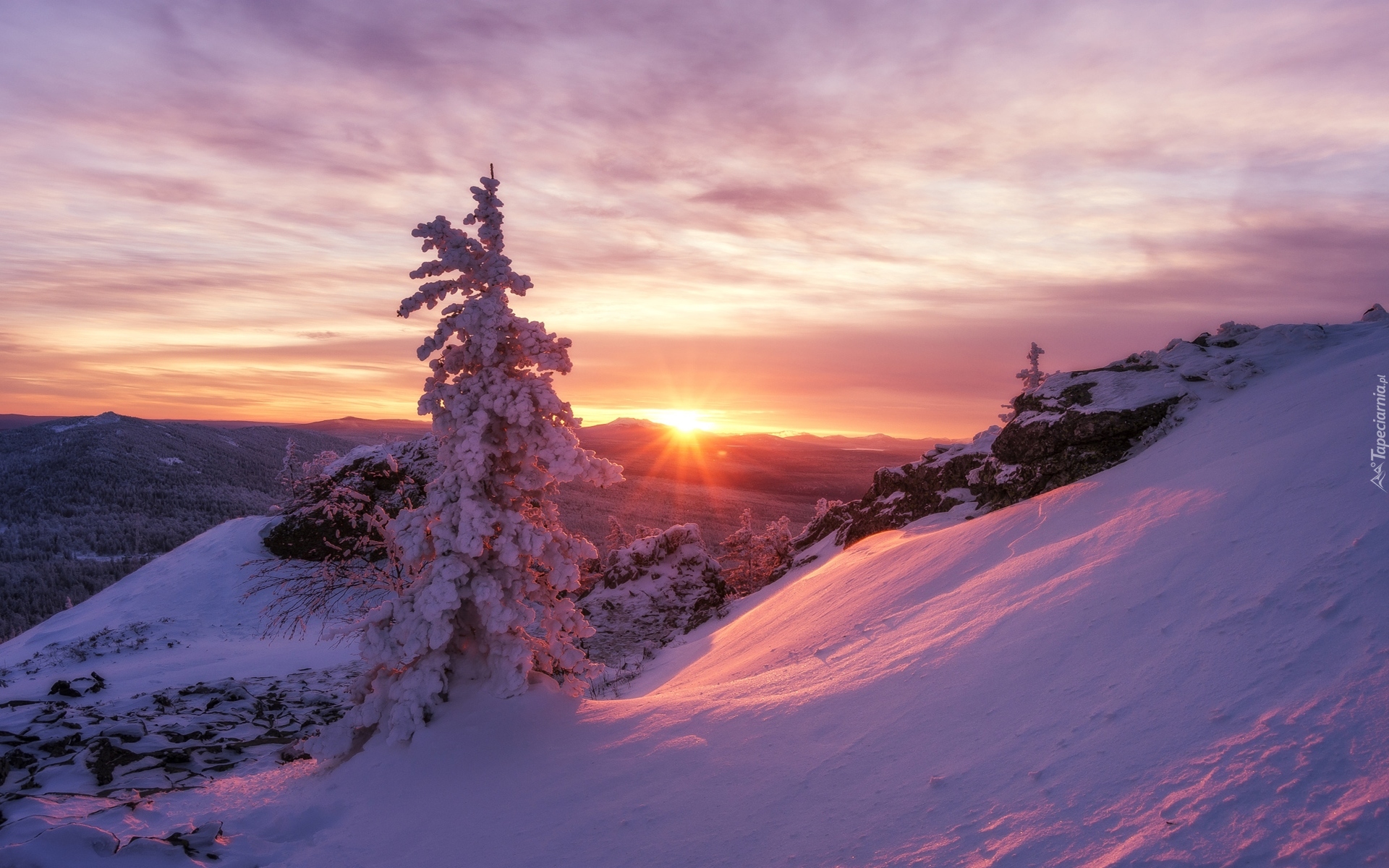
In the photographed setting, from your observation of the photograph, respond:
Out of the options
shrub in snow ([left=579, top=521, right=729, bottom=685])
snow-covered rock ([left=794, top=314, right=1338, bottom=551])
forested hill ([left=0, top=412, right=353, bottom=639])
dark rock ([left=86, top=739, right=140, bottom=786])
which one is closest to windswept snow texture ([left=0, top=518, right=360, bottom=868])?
dark rock ([left=86, top=739, right=140, bottom=786])

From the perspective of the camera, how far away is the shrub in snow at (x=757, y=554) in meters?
25.0

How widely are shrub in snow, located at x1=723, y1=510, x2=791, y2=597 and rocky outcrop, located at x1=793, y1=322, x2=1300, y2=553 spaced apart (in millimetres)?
7584

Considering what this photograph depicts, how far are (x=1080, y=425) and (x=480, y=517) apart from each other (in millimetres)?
10935

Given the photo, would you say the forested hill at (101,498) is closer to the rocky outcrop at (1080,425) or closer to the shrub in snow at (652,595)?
the shrub in snow at (652,595)

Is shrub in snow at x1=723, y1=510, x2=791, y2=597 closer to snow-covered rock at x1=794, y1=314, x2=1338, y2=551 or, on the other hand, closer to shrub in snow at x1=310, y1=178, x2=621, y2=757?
snow-covered rock at x1=794, y1=314, x2=1338, y2=551

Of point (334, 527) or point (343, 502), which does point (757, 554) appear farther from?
point (334, 527)

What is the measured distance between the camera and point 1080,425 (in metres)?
12.8

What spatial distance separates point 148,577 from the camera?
2156cm

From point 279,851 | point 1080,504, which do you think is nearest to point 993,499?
point 1080,504

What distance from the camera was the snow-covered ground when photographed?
3889mm

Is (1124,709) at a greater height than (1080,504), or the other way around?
(1080,504)

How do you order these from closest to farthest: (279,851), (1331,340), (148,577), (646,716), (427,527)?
(279,851), (646,716), (427,527), (1331,340), (148,577)

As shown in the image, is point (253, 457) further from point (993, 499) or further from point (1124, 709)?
point (1124, 709)

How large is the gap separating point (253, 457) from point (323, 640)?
256 ft
